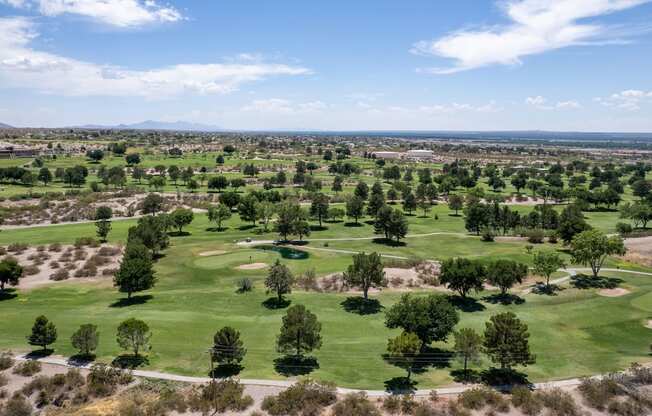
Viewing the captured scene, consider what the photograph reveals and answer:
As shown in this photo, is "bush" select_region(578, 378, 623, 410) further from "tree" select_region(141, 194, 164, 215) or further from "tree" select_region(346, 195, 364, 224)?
"tree" select_region(141, 194, 164, 215)

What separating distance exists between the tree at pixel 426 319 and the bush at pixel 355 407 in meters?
10.2

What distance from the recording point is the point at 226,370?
41000 millimetres

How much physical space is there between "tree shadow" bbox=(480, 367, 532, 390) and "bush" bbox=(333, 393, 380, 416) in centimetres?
1193

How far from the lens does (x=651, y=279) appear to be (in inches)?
2665

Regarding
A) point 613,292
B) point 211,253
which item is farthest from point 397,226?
point 613,292

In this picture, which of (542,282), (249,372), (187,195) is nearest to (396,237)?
(542,282)

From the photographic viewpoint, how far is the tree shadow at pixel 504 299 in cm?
5909

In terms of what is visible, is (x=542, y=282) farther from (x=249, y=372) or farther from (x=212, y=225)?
(x=212, y=225)

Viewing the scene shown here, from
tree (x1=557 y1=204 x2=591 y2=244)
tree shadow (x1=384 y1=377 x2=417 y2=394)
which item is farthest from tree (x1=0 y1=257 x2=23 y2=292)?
tree (x1=557 y1=204 x2=591 y2=244)

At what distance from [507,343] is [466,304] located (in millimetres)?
18899

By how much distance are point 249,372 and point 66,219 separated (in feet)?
302

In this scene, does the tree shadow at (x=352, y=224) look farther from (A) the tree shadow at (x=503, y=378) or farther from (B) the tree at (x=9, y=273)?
(A) the tree shadow at (x=503, y=378)

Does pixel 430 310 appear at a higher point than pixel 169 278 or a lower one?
higher

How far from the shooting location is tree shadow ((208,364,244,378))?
4005 cm
